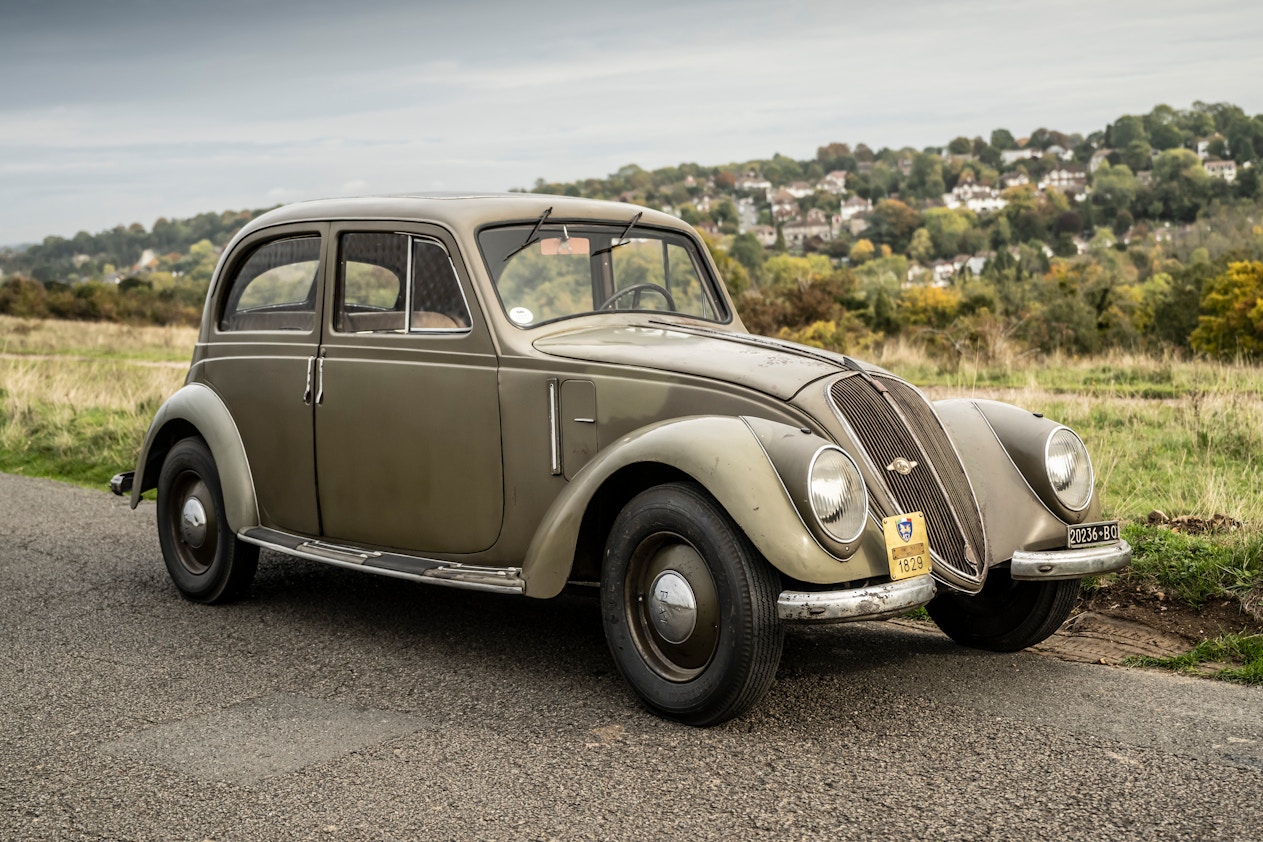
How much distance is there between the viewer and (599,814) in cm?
341

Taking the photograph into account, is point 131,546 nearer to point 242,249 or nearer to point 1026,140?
point 242,249

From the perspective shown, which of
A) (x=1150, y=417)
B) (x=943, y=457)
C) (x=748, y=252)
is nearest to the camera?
(x=943, y=457)

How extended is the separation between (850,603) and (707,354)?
4.31 ft

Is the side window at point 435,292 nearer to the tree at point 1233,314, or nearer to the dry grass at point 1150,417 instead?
the dry grass at point 1150,417

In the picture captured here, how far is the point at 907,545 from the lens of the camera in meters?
4.14

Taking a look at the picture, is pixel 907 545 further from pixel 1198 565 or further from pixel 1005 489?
pixel 1198 565

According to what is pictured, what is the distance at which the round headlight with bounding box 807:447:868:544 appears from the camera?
13.1 ft

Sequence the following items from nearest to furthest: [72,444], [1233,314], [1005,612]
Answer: [1005,612] → [72,444] → [1233,314]

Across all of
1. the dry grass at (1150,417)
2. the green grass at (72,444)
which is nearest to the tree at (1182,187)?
the dry grass at (1150,417)

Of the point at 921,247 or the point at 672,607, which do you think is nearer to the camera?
the point at 672,607

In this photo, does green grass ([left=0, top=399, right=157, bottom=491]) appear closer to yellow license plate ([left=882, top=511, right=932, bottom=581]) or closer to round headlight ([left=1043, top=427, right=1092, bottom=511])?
yellow license plate ([left=882, top=511, right=932, bottom=581])

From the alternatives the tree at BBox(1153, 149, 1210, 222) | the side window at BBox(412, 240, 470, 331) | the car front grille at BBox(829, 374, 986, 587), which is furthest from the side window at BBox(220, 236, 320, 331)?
the tree at BBox(1153, 149, 1210, 222)

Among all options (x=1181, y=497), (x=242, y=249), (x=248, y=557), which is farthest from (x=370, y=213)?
(x=1181, y=497)

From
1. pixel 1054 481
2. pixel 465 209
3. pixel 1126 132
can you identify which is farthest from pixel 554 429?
pixel 1126 132
